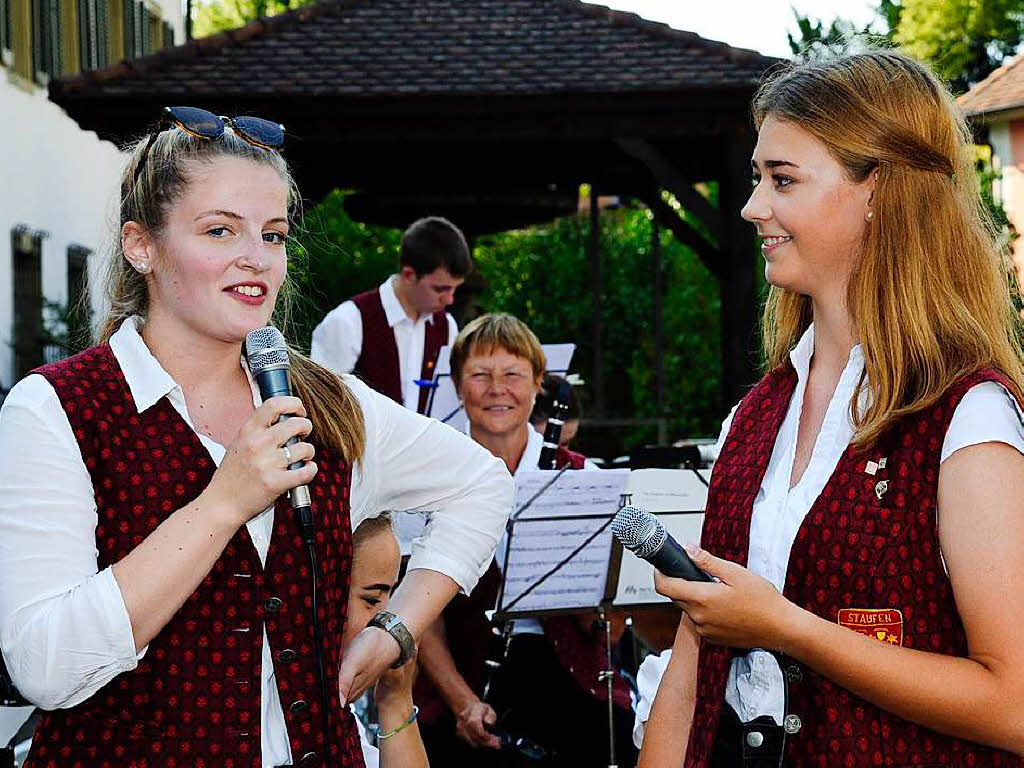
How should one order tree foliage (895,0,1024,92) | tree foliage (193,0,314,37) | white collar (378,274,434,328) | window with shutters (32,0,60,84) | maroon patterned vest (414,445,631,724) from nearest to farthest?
maroon patterned vest (414,445,631,724) < white collar (378,274,434,328) < window with shutters (32,0,60,84) < tree foliage (895,0,1024,92) < tree foliage (193,0,314,37)

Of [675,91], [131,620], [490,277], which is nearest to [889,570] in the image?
[131,620]

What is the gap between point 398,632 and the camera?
2910 millimetres

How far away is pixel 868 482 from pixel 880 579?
0.53 feet

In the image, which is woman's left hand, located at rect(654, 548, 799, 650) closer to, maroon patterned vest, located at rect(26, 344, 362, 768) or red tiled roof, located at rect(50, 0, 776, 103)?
maroon patterned vest, located at rect(26, 344, 362, 768)

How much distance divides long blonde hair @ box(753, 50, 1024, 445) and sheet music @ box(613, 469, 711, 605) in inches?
86.1

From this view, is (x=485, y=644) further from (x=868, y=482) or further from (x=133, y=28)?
(x=133, y=28)

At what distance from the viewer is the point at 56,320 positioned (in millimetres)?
16453

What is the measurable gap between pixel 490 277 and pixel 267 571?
57.7ft

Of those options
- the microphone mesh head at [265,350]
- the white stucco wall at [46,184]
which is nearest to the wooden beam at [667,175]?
the white stucco wall at [46,184]

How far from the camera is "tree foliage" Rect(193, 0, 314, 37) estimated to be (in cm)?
3516

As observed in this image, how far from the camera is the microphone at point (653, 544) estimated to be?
2.33 meters

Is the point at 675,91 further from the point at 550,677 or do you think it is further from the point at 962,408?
the point at 962,408

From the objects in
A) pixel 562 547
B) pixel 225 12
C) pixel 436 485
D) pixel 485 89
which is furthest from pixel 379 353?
pixel 225 12

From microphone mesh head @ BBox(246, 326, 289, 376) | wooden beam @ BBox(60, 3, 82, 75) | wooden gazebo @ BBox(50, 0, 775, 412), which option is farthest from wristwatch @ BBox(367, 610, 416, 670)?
wooden beam @ BBox(60, 3, 82, 75)
